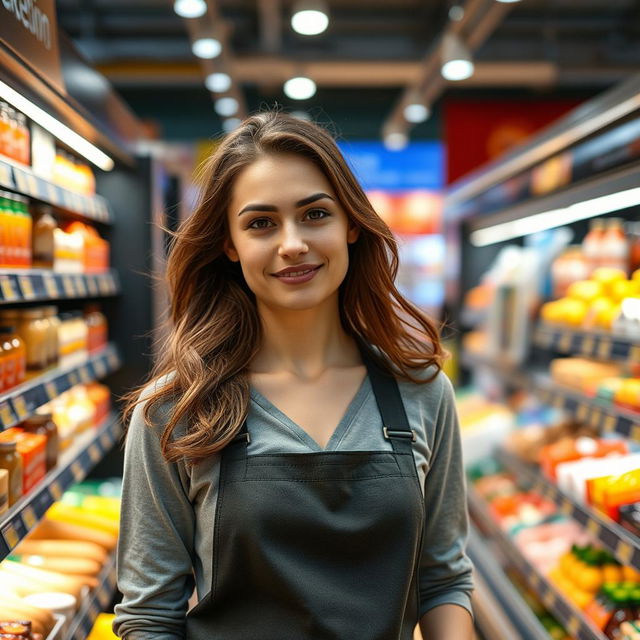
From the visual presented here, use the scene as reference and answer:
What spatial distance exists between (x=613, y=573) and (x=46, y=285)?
98.5 inches

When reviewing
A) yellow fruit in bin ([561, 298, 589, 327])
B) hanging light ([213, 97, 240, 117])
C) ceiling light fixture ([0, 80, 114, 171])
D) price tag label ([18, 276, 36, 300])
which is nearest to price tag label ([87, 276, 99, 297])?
ceiling light fixture ([0, 80, 114, 171])

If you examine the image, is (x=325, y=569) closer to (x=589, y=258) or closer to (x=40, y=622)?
(x=40, y=622)

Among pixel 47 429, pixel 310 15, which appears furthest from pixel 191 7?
pixel 47 429

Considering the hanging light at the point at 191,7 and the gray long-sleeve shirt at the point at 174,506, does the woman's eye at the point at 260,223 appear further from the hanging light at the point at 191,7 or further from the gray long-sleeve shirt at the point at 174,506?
the hanging light at the point at 191,7

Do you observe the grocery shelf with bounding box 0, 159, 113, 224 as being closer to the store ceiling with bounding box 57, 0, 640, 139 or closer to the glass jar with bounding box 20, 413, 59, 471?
the glass jar with bounding box 20, 413, 59, 471

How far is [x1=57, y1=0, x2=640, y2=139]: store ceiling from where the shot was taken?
27.1 feet

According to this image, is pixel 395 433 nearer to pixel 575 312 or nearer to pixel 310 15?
pixel 575 312

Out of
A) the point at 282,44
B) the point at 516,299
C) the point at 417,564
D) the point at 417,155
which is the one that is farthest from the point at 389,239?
the point at 417,155

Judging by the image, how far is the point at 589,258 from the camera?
3.91 meters

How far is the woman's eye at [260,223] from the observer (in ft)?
5.70

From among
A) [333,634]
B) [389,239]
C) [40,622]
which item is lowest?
[40,622]

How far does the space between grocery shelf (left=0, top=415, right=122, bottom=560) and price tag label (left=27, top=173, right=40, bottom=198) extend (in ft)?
3.31

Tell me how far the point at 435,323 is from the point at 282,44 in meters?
7.27

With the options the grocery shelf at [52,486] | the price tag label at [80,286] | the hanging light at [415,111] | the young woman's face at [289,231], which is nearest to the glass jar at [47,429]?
the grocery shelf at [52,486]
